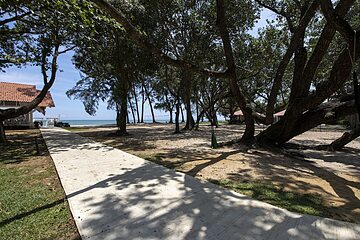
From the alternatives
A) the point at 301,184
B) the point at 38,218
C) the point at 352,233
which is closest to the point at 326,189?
the point at 301,184

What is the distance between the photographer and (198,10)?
609 inches

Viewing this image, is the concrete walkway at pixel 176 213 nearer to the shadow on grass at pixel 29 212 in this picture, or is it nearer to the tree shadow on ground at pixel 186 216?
the tree shadow on ground at pixel 186 216

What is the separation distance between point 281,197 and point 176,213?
6.35 ft

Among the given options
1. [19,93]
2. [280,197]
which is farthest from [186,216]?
[19,93]

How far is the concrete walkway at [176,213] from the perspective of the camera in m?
2.73

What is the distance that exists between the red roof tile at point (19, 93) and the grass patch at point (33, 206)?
2308 centimetres

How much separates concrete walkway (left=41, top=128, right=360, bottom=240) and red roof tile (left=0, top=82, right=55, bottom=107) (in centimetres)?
2549

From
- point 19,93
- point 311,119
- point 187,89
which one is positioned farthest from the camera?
point 19,93

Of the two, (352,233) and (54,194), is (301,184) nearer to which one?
(352,233)

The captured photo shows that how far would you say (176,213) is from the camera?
10.8ft

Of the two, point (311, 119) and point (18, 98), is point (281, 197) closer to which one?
point (311, 119)

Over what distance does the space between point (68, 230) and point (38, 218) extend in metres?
0.72

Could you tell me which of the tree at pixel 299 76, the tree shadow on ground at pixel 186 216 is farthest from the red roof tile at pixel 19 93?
the tree shadow on ground at pixel 186 216

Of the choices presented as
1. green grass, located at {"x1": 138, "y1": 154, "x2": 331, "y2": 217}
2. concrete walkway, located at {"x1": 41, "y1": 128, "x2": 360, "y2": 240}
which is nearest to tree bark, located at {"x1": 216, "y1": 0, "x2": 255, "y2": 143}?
green grass, located at {"x1": 138, "y1": 154, "x2": 331, "y2": 217}
